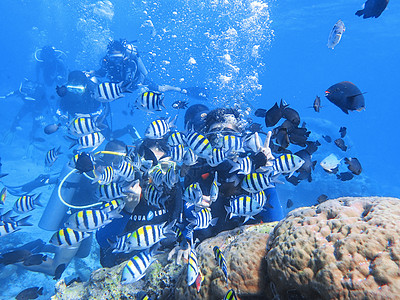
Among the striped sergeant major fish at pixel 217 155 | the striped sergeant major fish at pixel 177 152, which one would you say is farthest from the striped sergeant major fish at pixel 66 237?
the striped sergeant major fish at pixel 217 155

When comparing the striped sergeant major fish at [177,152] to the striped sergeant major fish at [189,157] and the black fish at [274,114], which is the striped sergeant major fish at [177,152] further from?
the black fish at [274,114]

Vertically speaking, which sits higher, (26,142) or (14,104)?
(14,104)

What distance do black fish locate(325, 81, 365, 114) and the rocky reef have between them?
1353mm

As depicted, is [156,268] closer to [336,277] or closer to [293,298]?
[293,298]

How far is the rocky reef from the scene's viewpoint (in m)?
1.76

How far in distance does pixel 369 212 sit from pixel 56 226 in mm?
8218

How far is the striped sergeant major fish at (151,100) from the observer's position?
358 cm

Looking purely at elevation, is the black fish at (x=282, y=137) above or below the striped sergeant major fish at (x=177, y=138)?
below

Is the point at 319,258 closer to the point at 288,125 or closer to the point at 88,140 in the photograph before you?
the point at 288,125

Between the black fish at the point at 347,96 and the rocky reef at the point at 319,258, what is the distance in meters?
1.35

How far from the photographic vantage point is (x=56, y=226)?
734 cm

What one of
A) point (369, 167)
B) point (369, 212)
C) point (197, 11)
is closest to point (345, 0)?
point (197, 11)

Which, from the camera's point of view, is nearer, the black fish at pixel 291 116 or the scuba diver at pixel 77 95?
the black fish at pixel 291 116

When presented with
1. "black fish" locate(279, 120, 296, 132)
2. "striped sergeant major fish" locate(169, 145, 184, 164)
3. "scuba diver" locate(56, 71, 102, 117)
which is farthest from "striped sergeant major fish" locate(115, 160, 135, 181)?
"scuba diver" locate(56, 71, 102, 117)
